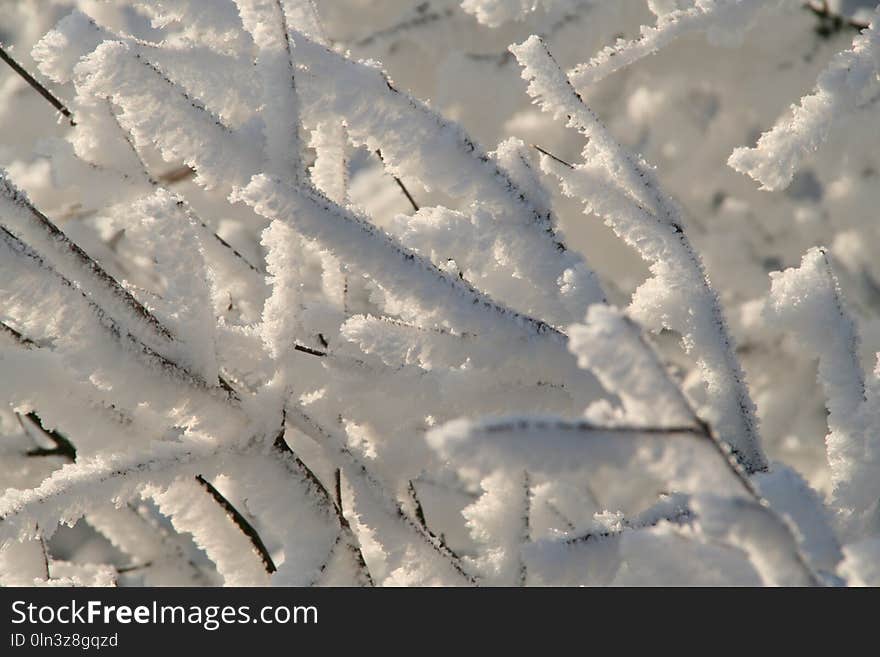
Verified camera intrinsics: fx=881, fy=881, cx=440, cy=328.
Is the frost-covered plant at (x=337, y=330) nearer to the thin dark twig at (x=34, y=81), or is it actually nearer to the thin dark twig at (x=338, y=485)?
the thin dark twig at (x=338, y=485)

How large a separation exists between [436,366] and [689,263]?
0.25 m

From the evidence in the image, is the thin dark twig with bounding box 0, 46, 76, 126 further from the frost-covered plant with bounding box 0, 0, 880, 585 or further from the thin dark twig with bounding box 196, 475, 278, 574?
the thin dark twig with bounding box 196, 475, 278, 574

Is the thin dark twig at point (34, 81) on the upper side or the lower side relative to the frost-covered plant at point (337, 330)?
upper

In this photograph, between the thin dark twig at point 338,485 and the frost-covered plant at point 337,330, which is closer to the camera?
the frost-covered plant at point 337,330

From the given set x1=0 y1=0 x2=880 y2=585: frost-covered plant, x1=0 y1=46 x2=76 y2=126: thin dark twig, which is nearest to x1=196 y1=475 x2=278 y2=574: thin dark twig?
x1=0 y1=0 x2=880 y2=585: frost-covered plant

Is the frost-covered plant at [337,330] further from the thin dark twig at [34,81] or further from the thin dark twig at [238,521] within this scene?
the thin dark twig at [34,81]

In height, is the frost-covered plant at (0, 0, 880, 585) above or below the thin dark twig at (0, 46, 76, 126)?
below

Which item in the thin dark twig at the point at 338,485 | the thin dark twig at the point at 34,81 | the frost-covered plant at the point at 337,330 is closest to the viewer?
the frost-covered plant at the point at 337,330

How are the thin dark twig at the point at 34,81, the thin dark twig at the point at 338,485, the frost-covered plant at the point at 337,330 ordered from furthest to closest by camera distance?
the thin dark twig at the point at 34,81, the thin dark twig at the point at 338,485, the frost-covered plant at the point at 337,330

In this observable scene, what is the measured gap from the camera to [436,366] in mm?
758

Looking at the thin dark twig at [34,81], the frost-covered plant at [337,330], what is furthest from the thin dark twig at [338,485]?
the thin dark twig at [34,81]
